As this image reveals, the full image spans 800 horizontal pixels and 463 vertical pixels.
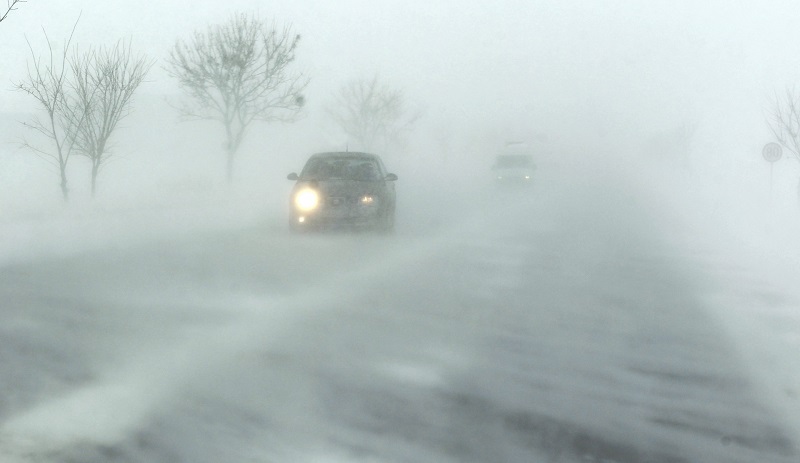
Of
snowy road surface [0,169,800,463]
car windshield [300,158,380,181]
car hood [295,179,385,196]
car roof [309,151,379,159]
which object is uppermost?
car roof [309,151,379,159]

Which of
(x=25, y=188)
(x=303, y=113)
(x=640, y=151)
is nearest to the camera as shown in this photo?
(x=303, y=113)

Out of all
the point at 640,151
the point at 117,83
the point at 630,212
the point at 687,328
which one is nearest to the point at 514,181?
the point at 630,212

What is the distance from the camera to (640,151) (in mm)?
128625

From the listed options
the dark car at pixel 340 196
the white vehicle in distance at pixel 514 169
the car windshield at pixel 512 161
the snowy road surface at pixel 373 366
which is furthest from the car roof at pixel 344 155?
the car windshield at pixel 512 161

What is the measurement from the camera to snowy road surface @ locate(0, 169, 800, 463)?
463cm

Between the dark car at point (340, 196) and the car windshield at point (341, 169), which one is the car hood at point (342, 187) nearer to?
the dark car at point (340, 196)

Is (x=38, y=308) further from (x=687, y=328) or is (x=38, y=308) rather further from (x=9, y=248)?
(x=9, y=248)

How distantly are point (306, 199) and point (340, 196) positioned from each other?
0.69 meters

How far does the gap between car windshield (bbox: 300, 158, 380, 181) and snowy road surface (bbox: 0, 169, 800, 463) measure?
13.9 ft

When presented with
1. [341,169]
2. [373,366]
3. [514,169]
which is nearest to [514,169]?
[514,169]

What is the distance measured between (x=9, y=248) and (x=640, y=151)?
120 m

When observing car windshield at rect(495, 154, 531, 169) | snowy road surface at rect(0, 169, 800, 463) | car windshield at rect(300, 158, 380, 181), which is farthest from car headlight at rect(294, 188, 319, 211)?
car windshield at rect(495, 154, 531, 169)

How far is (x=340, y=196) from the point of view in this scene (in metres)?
17.1

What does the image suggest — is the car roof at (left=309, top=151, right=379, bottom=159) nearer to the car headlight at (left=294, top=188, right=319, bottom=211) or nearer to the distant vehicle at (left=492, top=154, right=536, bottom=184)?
the car headlight at (left=294, top=188, right=319, bottom=211)
